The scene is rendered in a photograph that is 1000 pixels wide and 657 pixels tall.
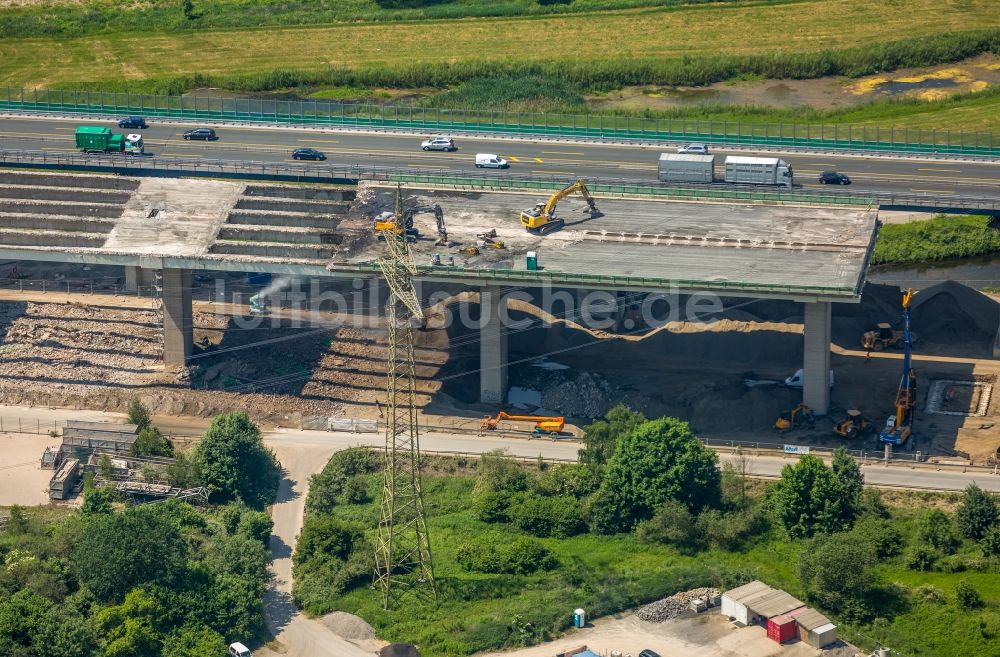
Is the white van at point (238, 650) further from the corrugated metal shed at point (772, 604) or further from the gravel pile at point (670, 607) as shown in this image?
the corrugated metal shed at point (772, 604)

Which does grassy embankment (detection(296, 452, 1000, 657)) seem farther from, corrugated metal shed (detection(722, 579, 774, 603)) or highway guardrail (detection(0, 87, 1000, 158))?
highway guardrail (detection(0, 87, 1000, 158))

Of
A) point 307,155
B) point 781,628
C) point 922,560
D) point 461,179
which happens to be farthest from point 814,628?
point 307,155

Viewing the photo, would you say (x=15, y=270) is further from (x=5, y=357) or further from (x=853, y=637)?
(x=853, y=637)

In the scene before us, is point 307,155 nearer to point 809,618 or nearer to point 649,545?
point 649,545

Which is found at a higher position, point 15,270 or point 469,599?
point 15,270

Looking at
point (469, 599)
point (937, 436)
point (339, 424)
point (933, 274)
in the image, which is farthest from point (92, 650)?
point (933, 274)

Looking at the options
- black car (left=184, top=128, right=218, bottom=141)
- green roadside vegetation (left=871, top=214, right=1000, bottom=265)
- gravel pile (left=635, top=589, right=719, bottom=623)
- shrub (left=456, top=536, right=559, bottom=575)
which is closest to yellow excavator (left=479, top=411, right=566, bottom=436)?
shrub (left=456, top=536, right=559, bottom=575)
